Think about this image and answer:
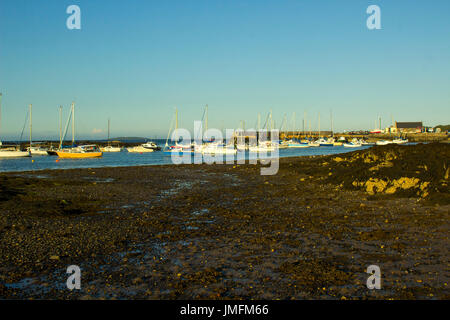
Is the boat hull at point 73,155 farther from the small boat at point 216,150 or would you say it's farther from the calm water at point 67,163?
the small boat at point 216,150

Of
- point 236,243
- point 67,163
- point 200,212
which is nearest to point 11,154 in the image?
point 67,163

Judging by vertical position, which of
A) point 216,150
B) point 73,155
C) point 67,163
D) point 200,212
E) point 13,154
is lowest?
point 200,212

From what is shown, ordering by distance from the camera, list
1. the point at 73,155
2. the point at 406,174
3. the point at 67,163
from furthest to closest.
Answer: the point at 73,155, the point at 67,163, the point at 406,174

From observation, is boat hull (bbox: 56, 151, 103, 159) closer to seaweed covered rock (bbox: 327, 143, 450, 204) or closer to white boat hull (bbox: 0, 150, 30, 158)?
white boat hull (bbox: 0, 150, 30, 158)

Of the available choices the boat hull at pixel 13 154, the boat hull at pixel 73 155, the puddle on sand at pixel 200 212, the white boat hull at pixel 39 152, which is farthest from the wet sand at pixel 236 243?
the white boat hull at pixel 39 152

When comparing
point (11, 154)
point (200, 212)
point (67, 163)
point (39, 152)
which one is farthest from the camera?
point (39, 152)

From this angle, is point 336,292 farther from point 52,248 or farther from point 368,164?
point 368,164

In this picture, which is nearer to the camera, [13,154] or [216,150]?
[216,150]

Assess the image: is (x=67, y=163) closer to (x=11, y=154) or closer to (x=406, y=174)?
(x=11, y=154)

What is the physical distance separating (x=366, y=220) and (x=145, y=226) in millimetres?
8708

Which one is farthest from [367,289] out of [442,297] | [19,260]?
[19,260]

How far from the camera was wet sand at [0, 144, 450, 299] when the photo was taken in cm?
773

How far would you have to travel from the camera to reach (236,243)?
11305mm

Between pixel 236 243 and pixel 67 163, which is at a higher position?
pixel 67 163
